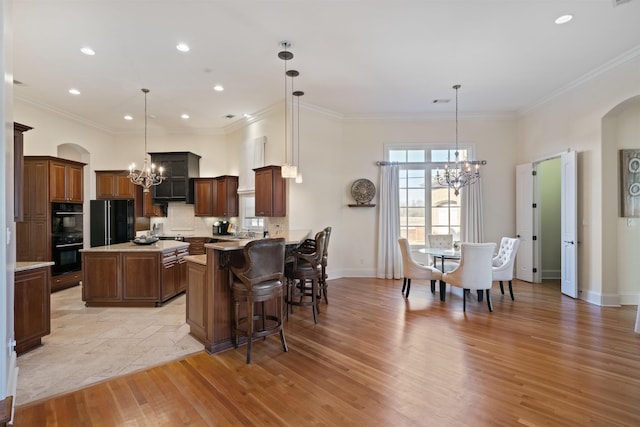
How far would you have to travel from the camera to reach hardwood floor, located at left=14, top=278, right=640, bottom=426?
207 cm

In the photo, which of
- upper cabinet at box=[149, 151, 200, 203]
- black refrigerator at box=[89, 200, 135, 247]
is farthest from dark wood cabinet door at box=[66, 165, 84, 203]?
upper cabinet at box=[149, 151, 200, 203]

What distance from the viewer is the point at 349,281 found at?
612 cm

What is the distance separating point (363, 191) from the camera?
651 centimetres

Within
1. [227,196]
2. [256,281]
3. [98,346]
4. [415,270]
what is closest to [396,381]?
[256,281]

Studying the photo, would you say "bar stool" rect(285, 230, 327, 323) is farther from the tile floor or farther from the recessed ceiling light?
the recessed ceiling light

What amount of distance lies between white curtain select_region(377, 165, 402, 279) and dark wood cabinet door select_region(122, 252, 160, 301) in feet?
14.3

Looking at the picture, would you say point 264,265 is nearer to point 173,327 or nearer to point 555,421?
point 173,327

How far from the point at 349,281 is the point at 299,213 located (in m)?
1.77

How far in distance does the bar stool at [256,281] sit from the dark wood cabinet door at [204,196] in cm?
456

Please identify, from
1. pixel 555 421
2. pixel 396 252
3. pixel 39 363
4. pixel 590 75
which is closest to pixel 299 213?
pixel 396 252

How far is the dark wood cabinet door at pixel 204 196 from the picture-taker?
23.7 feet

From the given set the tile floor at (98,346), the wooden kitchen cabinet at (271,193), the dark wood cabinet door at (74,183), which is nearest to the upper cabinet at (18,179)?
the tile floor at (98,346)

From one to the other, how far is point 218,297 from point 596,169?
588cm

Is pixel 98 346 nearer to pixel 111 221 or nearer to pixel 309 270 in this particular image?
pixel 309 270
